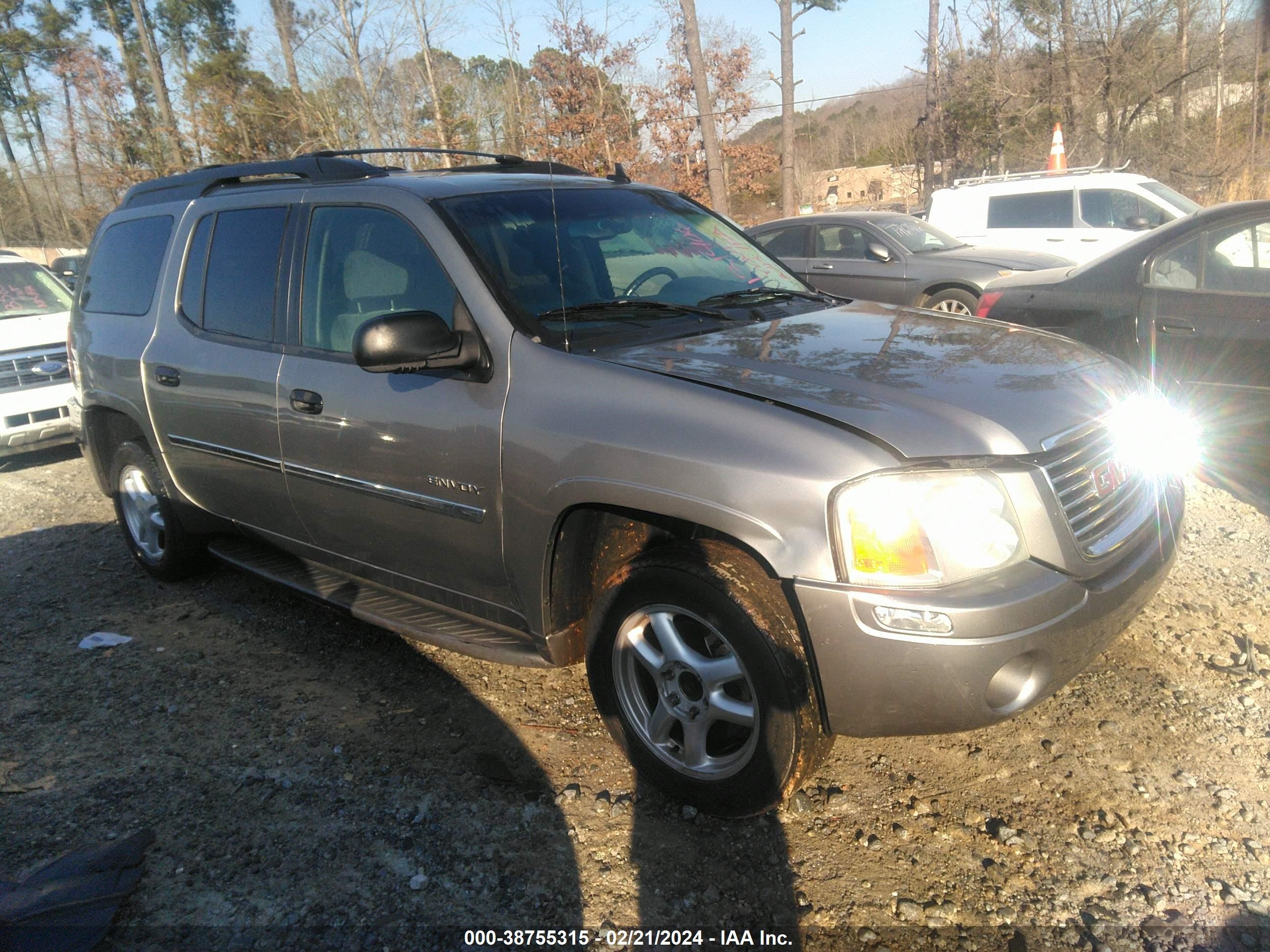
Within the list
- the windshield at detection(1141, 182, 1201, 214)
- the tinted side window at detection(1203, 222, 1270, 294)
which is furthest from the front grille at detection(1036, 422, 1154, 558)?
the windshield at detection(1141, 182, 1201, 214)

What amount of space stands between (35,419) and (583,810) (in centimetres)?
701

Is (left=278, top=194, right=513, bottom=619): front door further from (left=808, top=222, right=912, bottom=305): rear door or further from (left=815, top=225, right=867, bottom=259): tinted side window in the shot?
(left=815, top=225, right=867, bottom=259): tinted side window

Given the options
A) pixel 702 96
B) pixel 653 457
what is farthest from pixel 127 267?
pixel 702 96

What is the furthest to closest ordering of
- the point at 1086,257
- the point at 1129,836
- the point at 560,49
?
the point at 560,49
the point at 1086,257
the point at 1129,836

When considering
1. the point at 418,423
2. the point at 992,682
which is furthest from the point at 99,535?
the point at 992,682

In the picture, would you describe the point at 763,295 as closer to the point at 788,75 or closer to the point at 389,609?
the point at 389,609

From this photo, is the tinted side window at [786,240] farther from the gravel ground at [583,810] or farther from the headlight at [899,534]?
the headlight at [899,534]

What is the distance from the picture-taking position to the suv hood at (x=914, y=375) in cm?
238

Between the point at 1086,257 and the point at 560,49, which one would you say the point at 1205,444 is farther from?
the point at 560,49

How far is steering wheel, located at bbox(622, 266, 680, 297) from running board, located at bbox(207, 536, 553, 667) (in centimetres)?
129

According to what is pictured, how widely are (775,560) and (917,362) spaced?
2.98 feet

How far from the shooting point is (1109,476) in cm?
264

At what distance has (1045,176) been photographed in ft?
37.8

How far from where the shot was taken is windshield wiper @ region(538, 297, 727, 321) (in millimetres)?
3062
